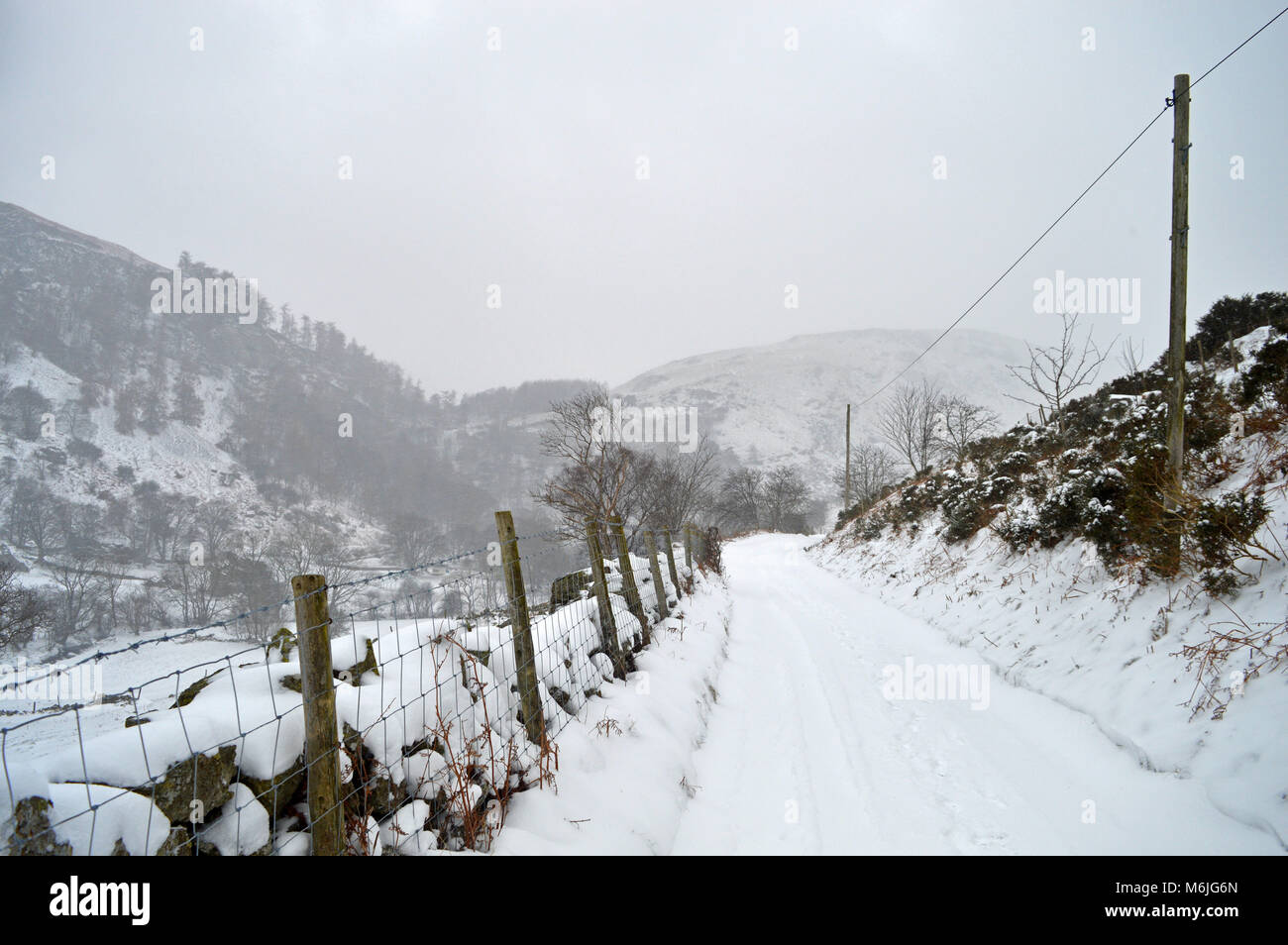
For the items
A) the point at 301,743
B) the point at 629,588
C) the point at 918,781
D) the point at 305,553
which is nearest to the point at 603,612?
the point at 629,588

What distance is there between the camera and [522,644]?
146 inches

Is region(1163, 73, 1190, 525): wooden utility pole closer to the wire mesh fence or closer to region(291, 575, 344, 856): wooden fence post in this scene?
the wire mesh fence

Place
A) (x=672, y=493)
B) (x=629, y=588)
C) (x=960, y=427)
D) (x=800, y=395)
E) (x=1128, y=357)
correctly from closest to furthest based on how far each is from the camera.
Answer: (x=629, y=588)
(x=1128, y=357)
(x=672, y=493)
(x=960, y=427)
(x=800, y=395)

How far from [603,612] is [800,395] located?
165983 mm

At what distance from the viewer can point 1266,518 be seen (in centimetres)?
441

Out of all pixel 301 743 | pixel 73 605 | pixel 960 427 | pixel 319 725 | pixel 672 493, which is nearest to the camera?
pixel 319 725

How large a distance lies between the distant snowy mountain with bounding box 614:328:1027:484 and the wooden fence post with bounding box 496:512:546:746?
356 feet

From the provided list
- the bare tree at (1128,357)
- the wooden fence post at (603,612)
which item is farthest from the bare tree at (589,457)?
the bare tree at (1128,357)

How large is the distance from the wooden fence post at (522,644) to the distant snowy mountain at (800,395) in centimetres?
10862

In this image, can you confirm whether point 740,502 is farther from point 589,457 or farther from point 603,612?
point 603,612
